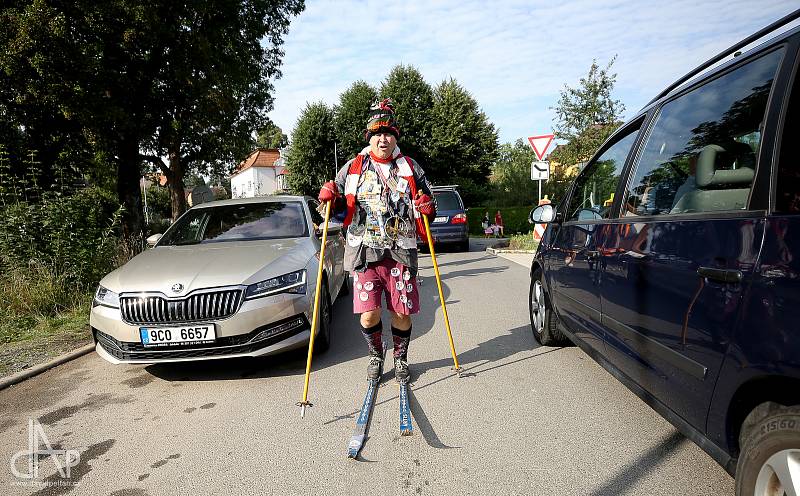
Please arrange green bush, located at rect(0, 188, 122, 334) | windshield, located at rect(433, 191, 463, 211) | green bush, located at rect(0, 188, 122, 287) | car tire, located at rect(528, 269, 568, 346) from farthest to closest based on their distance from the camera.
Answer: windshield, located at rect(433, 191, 463, 211), green bush, located at rect(0, 188, 122, 287), green bush, located at rect(0, 188, 122, 334), car tire, located at rect(528, 269, 568, 346)

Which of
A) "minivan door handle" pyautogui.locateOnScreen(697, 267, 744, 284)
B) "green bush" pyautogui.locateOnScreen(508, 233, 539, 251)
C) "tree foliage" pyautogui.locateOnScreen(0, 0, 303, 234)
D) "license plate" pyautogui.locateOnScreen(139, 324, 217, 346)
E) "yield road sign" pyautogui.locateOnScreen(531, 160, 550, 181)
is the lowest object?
"green bush" pyautogui.locateOnScreen(508, 233, 539, 251)

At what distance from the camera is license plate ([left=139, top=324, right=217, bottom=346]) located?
3.70 m

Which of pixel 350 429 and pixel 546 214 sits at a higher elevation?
pixel 546 214

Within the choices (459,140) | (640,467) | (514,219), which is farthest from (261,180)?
(640,467)

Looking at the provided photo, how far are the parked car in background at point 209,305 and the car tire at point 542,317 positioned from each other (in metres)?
2.02

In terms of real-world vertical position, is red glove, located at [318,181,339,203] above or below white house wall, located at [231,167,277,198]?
below

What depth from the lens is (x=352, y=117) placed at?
1532 inches

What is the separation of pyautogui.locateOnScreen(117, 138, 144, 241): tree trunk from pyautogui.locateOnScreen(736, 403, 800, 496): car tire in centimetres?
1609

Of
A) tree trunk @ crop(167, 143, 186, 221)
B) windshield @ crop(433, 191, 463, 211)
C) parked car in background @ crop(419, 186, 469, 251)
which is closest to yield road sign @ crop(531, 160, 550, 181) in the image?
parked car in background @ crop(419, 186, 469, 251)

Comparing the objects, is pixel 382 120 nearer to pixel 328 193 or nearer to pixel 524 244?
pixel 328 193

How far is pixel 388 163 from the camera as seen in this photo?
3.59m

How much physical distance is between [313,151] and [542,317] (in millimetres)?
39086

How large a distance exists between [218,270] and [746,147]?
3.57 m

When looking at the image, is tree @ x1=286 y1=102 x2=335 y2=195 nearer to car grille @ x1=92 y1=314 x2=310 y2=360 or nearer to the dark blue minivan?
car grille @ x1=92 y1=314 x2=310 y2=360
